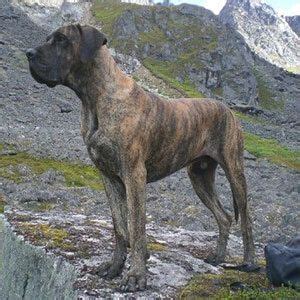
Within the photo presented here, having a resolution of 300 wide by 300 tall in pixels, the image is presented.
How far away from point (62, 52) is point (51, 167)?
59.0ft

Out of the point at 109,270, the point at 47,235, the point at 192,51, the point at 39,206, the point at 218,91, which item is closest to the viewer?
the point at 109,270

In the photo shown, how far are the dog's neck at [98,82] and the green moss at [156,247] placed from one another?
3.94m

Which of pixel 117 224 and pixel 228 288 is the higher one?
pixel 117 224

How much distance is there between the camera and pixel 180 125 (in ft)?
31.0

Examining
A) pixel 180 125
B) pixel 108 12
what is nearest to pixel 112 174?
pixel 180 125

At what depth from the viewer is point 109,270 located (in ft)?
29.6

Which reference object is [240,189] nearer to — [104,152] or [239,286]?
[239,286]

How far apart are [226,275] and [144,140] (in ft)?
10.6

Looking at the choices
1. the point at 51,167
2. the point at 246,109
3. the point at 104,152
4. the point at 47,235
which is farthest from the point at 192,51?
the point at 104,152

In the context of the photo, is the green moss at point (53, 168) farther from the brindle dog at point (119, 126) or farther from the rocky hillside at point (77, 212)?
the brindle dog at point (119, 126)

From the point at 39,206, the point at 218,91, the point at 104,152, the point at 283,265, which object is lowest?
the point at 218,91

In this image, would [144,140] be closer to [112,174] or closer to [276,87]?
[112,174]

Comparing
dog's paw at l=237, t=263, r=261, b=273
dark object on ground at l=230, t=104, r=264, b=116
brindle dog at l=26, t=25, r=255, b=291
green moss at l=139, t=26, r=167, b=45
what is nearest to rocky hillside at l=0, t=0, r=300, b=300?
dog's paw at l=237, t=263, r=261, b=273

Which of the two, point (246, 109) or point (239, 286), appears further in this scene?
point (246, 109)
